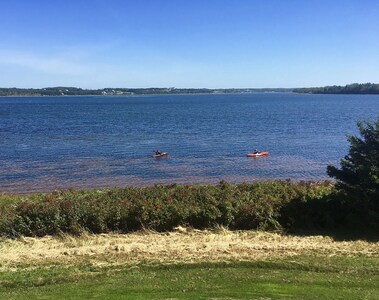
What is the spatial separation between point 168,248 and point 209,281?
400 cm

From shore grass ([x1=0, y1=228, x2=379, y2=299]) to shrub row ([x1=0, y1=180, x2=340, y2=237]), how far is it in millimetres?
607

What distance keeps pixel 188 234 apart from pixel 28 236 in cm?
633

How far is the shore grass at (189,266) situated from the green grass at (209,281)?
25 millimetres

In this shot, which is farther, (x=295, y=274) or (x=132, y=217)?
(x=132, y=217)

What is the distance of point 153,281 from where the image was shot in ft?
40.6

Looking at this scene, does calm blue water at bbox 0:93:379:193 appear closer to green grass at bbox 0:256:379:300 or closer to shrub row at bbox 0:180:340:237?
shrub row at bbox 0:180:340:237

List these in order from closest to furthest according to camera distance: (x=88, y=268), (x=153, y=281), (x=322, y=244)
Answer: (x=153, y=281)
(x=88, y=268)
(x=322, y=244)

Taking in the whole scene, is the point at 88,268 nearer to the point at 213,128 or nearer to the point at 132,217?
the point at 132,217

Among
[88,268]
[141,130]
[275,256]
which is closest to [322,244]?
[275,256]

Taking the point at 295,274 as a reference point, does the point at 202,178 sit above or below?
below

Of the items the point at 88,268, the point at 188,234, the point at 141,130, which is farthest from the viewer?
the point at 141,130

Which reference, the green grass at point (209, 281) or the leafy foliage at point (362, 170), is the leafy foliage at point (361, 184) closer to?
the leafy foliage at point (362, 170)

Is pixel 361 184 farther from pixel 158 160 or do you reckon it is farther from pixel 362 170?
pixel 158 160

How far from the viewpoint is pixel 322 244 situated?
54.9ft
